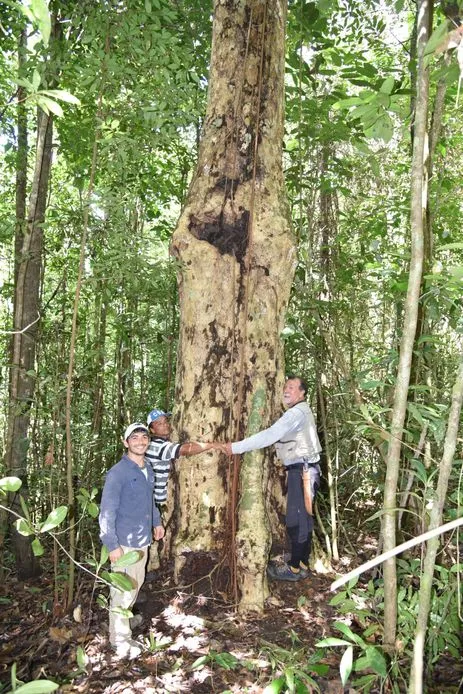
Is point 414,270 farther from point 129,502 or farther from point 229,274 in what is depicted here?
point 129,502

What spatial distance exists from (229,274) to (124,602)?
2.33 m

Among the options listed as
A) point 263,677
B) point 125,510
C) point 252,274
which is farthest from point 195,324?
point 263,677

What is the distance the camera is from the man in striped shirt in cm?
378

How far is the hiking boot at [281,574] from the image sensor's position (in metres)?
4.00

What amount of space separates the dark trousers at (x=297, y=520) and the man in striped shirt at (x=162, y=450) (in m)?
0.84

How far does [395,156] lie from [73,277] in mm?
4785

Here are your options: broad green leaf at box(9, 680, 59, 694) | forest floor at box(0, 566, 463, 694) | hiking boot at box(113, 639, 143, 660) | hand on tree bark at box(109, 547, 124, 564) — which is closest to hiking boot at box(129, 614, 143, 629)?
forest floor at box(0, 566, 463, 694)

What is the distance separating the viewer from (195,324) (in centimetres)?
391

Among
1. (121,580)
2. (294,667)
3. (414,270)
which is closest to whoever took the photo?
(121,580)

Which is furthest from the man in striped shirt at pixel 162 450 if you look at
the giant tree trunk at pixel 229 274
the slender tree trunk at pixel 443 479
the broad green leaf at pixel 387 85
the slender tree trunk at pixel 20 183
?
the broad green leaf at pixel 387 85

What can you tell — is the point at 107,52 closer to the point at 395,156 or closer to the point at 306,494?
the point at 306,494

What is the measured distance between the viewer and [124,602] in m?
3.46

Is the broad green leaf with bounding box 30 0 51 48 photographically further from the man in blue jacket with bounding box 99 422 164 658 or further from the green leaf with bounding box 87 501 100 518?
the man in blue jacket with bounding box 99 422 164 658

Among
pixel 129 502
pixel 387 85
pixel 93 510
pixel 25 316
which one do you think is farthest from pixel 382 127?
pixel 25 316
